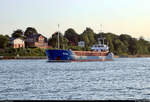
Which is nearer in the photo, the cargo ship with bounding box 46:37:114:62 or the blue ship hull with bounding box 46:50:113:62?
the blue ship hull with bounding box 46:50:113:62

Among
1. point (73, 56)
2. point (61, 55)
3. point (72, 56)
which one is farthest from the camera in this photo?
point (73, 56)

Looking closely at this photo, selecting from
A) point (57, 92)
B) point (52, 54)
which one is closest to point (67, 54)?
point (52, 54)

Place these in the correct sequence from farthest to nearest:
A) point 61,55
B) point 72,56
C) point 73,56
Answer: point 73,56 < point 72,56 < point 61,55

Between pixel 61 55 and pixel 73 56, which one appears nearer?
pixel 61 55

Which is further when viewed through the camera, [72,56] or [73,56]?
[73,56]

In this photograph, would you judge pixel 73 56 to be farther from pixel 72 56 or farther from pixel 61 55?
pixel 61 55

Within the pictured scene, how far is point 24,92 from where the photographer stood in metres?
32.0

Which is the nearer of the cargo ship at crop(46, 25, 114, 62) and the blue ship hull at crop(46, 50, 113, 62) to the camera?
the blue ship hull at crop(46, 50, 113, 62)

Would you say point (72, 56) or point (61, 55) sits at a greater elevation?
point (61, 55)

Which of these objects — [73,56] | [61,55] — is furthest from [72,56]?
[61,55]

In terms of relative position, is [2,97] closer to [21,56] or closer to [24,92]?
[24,92]

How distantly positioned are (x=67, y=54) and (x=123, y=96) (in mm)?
82643

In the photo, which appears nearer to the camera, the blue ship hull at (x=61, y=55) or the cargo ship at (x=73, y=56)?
the blue ship hull at (x=61, y=55)

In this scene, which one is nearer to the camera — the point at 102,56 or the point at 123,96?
the point at 123,96
